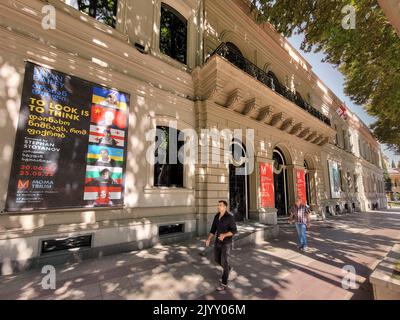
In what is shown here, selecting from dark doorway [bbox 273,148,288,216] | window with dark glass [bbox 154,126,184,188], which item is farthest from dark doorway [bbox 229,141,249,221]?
dark doorway [bbox 273,148,288,216]

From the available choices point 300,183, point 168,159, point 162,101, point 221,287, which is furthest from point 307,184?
point 221,287

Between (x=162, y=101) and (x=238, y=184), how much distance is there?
5.65 meters

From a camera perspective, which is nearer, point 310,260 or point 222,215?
point 222,215

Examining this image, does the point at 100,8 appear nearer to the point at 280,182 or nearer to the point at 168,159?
the point at 168,159

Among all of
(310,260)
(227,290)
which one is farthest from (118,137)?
(310,260)

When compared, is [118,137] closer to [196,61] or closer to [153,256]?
[153,256]

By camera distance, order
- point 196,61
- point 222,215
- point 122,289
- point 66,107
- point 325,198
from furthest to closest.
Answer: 1. point 325,198
2. point 196,61
3. point 66,107
4. point 222,215
5. point 122,289

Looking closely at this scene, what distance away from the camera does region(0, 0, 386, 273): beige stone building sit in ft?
17.0

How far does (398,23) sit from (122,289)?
21.8 ft

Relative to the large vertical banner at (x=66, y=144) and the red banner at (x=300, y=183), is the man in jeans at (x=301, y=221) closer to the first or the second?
the large vertical banner at (x=66, y=144)

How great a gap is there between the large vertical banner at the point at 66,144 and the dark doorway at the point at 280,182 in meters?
10.2

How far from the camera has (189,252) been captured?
254 inches

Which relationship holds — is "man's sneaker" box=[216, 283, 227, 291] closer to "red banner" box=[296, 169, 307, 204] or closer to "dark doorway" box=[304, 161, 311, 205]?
"red banner" box=[296, 169, 307, 204]

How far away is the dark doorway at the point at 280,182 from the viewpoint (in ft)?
45.1
